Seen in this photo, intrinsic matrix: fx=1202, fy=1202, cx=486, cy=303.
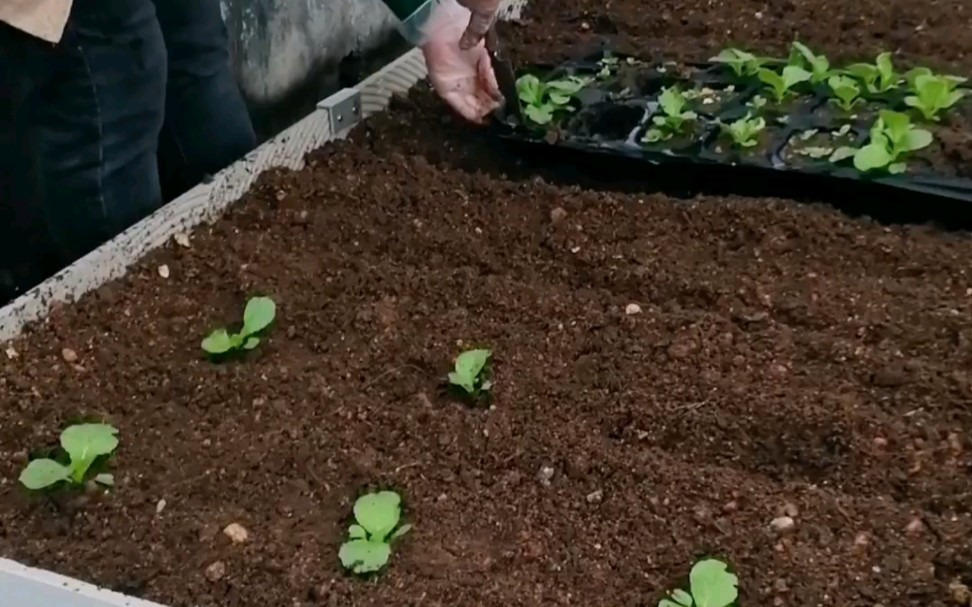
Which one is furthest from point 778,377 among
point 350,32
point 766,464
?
point 350,32

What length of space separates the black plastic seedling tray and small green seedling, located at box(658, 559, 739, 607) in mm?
825

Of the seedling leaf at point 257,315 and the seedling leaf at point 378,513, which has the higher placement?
the seedling leaf at point 378,513

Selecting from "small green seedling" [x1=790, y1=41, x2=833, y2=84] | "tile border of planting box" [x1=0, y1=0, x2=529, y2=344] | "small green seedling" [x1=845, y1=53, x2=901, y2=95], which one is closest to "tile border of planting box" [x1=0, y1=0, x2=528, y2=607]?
"tile border of planting box" [x1=0, y1=0, x2=529, y2=344]

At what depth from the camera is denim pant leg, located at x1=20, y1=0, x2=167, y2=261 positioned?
1.49m

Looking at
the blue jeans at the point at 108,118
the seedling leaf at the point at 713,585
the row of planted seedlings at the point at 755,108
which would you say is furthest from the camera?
the row of planted seedlings at the point at 755,108

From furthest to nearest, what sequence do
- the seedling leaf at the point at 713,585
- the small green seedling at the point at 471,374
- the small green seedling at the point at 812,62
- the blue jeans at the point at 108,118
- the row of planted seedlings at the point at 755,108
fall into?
the small green seedling at the point at 812,62 → the row of planted seedlings at the point at 755,108 → the blue jeans at the point at 108,118 → the small green seedling at the point at 471,374 → the seedling leaf at the point at 713,585

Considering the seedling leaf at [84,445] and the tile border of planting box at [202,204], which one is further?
the tile border of planting box at [202,204]

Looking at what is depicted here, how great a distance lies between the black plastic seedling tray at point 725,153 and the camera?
172 centimetres

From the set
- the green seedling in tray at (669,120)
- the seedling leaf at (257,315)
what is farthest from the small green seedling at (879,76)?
the seedling leaf at (257,315)

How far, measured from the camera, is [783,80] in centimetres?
201

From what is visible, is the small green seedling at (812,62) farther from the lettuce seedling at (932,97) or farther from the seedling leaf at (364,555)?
Result: the seedling leaf at (364,555)

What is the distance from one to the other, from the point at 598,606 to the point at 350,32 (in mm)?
1720

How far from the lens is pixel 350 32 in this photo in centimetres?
255

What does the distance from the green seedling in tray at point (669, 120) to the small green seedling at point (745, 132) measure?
7cm
